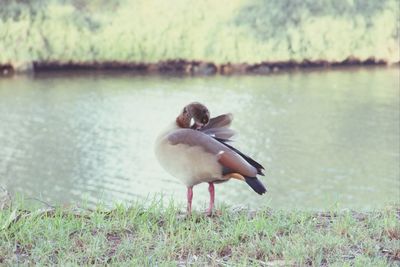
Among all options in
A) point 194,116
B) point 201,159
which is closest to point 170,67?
point 194,116

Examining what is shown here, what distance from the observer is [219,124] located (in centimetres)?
391

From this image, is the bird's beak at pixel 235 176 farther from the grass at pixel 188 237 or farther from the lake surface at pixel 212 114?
the lake surface at pixel 212 114

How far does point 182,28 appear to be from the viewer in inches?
1617

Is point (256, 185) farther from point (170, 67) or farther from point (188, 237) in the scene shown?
point (170, 67)

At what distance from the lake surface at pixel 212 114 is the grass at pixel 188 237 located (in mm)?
7823

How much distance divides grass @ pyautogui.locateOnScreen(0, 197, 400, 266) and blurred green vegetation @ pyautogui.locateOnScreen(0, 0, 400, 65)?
120 ft

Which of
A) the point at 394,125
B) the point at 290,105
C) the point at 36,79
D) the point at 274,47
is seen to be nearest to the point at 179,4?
the point at 274,47

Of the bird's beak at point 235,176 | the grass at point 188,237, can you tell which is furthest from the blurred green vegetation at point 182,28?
the bird's beak at point 235,176

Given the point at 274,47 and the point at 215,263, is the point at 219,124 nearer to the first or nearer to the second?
the point at 215,263

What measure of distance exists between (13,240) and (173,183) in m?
15.6

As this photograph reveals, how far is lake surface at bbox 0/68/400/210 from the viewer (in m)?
18.7

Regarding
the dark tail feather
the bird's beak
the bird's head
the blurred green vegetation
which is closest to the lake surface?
the blurred green vegetation

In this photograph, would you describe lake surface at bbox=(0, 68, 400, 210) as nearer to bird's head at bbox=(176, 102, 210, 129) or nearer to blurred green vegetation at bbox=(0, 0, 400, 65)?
blurred green vegetation at bbox=(0, 0, 400, 65)

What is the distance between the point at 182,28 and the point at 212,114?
54.6ft
